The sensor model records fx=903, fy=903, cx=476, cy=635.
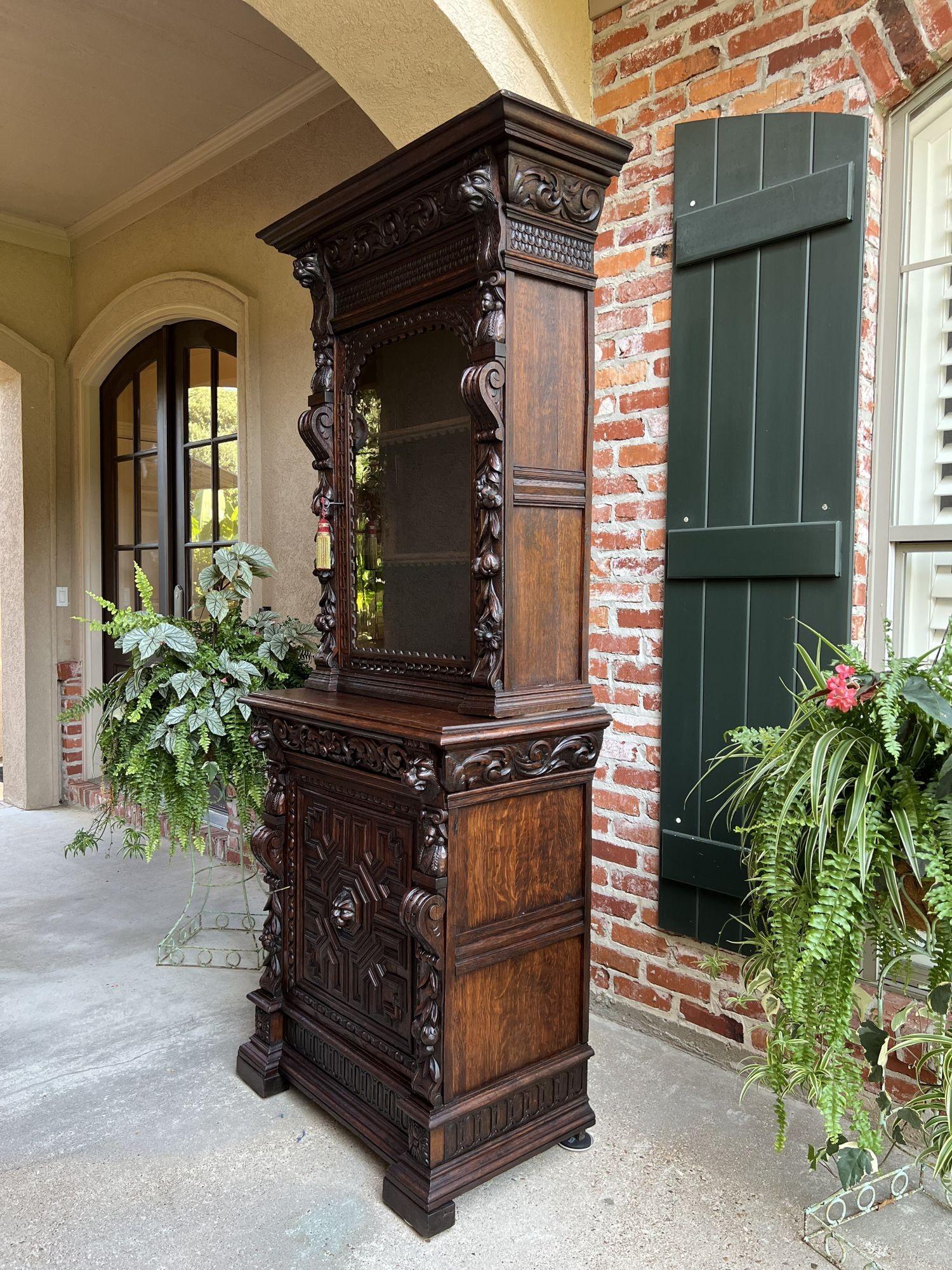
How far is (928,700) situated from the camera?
5.07 ft

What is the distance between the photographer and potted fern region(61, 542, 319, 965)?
3.00m

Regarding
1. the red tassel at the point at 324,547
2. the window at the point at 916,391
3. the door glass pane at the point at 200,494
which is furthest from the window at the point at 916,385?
the door glass pane at the point at 200,494

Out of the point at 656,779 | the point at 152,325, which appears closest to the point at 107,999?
the point at 656,779

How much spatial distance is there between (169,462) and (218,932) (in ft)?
8.74

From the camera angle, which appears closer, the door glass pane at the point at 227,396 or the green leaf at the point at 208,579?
the green leaf at the point at 208,579

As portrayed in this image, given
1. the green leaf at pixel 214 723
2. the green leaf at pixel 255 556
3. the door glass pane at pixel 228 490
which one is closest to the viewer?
the green leaf at pixel 214 723

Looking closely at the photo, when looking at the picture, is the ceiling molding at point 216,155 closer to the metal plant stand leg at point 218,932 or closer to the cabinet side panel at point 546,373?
the cabinet side panel at point 546,373

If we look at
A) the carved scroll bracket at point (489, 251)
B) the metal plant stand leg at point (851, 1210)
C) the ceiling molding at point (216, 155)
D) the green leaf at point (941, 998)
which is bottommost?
the metal plant stand leg at point (851, 1210)

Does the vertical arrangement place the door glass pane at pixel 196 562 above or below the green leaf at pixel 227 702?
above

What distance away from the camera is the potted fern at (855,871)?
5.08 ft

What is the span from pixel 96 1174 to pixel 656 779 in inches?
67.9

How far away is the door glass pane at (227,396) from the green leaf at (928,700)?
3708 millimetres

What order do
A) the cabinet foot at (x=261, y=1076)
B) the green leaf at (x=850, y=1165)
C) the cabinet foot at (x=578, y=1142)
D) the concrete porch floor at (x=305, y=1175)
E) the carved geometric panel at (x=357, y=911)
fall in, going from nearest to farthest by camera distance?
the green leaf at (x=850, y=1165) < the concrete porch floor at (x=305, y=1175) < the carved geometric panel at (x=357, y=911) < the cabinet foot at (x=578, y=1142) < the cabinet foot at (x=261, y=1076)

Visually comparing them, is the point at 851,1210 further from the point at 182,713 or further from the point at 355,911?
the point at 182,713
